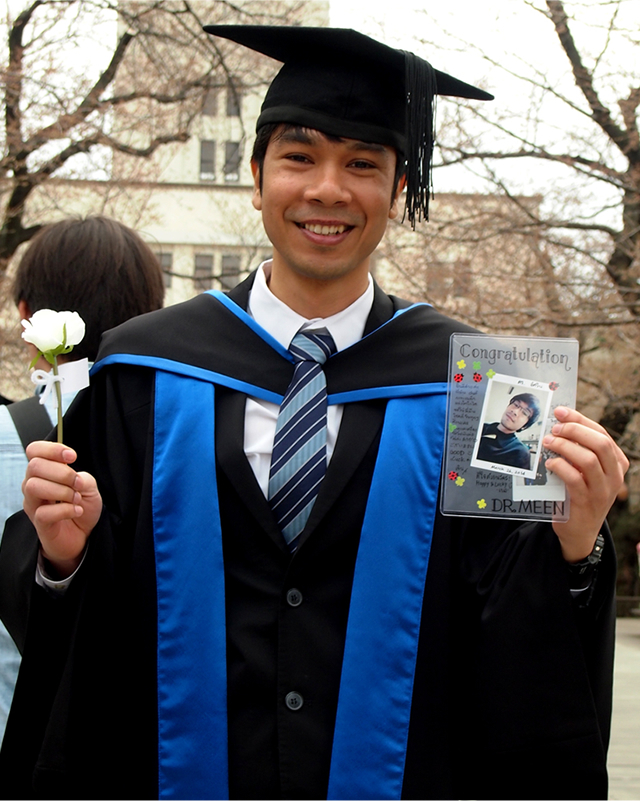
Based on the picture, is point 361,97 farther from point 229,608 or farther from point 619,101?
point 619,101

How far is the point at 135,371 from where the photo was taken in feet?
7.48

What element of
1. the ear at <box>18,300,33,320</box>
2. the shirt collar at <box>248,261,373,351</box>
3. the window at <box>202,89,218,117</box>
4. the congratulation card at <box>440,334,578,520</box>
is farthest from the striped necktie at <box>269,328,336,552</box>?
the window at <box>202,89,218,117</box>

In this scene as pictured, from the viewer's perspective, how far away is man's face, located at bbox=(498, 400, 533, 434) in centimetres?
196

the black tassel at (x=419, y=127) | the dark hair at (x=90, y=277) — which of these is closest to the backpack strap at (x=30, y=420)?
the dark hair at (x=90, y=277)

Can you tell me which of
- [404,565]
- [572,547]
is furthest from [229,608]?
[572,547]

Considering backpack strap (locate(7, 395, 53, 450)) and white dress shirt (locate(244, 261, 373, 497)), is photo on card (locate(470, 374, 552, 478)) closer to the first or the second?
white dress shirt (locate(244, 261, 373, 497))

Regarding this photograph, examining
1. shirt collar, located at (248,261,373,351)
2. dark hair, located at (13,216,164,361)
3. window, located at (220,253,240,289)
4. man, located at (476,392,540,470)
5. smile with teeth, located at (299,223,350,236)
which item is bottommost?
man, located at (476,392,540,470)

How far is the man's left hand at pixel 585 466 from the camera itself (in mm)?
1864

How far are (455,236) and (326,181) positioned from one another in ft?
24.5

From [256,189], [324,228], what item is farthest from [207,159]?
[324,228]

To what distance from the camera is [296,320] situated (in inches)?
92.5

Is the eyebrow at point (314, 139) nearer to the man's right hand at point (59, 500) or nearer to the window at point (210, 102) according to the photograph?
the man's right hand at point (59, 500)

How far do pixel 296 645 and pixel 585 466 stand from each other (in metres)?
0.68

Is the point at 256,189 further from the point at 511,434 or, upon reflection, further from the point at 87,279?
the point at 511,434
